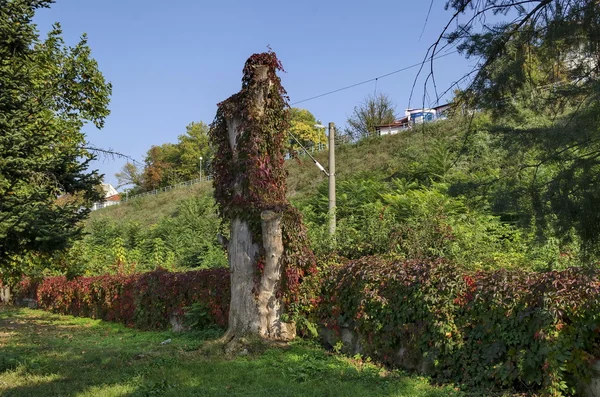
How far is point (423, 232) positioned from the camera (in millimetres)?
11031

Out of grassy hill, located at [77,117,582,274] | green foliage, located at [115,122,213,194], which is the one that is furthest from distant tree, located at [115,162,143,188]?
grassy hill, located at [77,117,582,274]

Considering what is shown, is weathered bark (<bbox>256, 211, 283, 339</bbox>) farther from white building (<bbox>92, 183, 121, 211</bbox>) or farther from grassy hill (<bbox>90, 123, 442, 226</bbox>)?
grassy hill (<bbox>90, 123, 442, 226</bbox>)

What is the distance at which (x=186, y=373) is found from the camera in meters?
7.87

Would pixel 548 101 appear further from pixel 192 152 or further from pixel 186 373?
pixel 192 152

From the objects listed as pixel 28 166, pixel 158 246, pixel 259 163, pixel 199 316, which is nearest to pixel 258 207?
pixel 259 163

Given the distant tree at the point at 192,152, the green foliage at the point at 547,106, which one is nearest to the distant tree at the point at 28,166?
the green foliage at the point at 547,106

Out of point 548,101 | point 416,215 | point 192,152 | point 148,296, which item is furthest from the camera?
point 192,152

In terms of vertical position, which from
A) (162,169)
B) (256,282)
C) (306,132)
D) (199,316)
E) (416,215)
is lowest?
(199,316)

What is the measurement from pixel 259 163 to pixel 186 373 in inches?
162

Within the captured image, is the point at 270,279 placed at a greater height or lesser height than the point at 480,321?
greater

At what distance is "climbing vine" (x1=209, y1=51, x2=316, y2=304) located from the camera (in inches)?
400

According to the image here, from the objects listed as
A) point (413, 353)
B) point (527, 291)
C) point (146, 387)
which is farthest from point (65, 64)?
point (527, 291)

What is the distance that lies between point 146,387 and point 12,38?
25.9ft

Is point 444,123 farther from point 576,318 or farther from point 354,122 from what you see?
Answer: point 576,318
